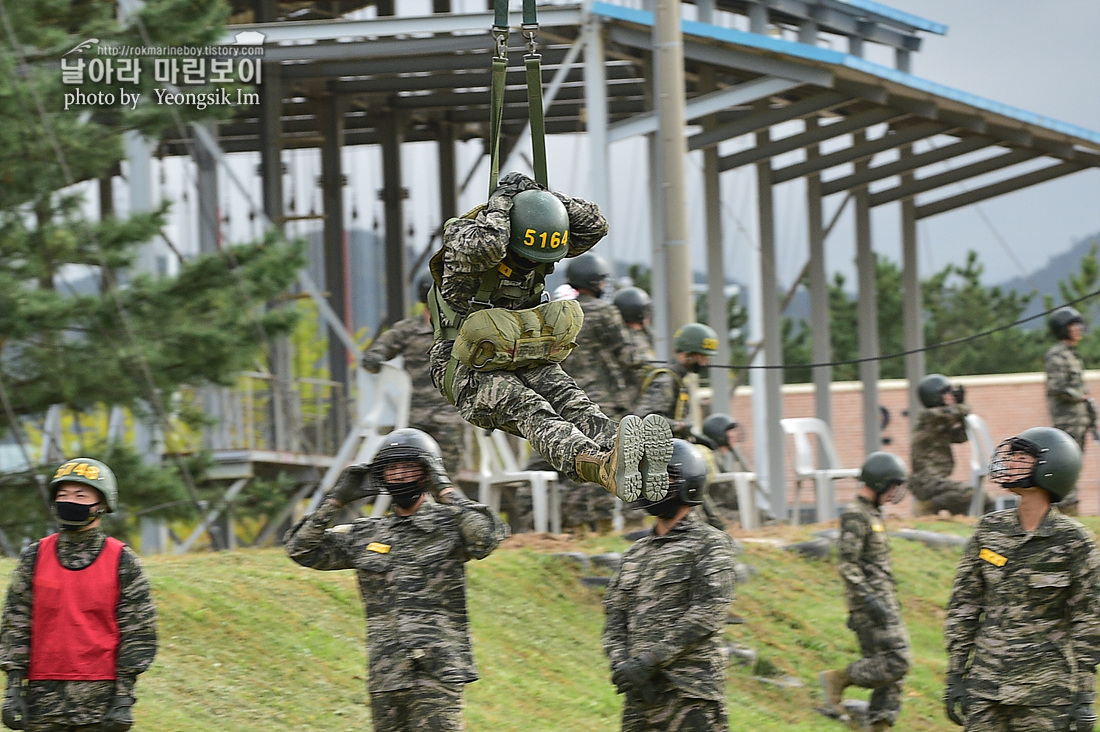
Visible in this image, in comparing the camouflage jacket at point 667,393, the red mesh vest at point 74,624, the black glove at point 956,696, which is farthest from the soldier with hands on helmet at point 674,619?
the camouflage jacket at point 667,393

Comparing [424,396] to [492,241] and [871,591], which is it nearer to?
[871,591]

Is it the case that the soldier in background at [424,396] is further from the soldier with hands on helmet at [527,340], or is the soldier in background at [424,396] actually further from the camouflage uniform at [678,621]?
the camouflage uniform at [678,621]

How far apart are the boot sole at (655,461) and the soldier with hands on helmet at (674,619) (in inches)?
14.4

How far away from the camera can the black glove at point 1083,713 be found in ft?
26.3

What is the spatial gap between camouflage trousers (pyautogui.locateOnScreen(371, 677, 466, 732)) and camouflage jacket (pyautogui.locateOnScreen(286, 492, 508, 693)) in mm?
41

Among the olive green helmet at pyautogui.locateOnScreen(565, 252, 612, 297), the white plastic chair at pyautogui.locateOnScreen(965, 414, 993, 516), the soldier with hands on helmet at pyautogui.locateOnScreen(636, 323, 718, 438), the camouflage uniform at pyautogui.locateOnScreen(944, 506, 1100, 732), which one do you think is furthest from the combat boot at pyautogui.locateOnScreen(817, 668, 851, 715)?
the white plastic chair at pyautogui.locateOnScreen(965, 414, 993, 516)

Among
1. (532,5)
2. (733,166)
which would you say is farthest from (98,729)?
(733,166)

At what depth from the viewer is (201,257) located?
17828 millimetres

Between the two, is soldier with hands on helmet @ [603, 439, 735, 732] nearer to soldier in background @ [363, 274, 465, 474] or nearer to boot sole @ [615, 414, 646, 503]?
boot sole @ [615, 414, 646, 503]

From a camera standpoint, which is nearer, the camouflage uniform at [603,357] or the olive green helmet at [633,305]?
the camouflage uniform at [603,357]

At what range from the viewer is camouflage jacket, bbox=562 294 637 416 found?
13094mm

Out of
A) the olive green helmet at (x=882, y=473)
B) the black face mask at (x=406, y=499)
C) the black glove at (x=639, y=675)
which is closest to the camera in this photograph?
the black glove at (x=639, y=675)

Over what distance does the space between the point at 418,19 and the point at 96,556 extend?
13174 millimetres

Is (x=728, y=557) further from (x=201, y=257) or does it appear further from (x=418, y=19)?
(x=418, y=19)
